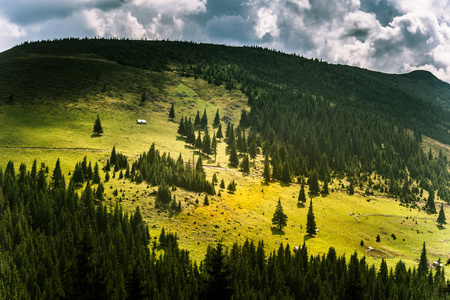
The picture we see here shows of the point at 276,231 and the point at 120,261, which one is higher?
the point at 276,231

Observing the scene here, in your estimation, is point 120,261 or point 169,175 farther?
point 169,175

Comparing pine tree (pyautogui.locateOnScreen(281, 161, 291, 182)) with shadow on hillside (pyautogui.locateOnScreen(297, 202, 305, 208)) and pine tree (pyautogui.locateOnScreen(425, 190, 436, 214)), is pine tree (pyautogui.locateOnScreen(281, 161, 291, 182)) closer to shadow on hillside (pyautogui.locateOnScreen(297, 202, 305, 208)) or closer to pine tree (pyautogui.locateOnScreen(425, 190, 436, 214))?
shadow on hillside (pyautogui.locateOnScreen(297, 202, 305, 208))

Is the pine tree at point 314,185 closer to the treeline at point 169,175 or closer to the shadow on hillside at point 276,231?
the shadow on hillside at point 276,231

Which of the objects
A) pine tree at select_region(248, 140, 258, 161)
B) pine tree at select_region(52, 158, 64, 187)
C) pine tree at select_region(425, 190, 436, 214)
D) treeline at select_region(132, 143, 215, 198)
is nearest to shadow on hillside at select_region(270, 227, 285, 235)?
treeline at select_region(132, 143, 215, 198)

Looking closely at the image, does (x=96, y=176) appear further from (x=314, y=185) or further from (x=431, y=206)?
(x=431, y=206)

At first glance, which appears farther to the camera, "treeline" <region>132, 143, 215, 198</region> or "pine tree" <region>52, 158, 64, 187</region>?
"treeline" <region>132, 143, 215, 198</region>

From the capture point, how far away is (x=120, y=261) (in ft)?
269

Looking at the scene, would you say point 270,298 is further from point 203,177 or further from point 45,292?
point 203,177

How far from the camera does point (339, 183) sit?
600ft

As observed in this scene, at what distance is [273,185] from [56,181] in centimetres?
9394

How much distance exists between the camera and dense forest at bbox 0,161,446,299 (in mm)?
72125

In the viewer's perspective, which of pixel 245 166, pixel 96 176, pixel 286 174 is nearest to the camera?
pixel 96 176

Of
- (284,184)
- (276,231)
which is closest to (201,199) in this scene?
(276,231)

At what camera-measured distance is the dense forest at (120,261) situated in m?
72.1
